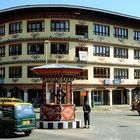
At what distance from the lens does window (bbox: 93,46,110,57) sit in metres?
54.4

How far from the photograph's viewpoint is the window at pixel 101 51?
178ft

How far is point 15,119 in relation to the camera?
20.4 metres

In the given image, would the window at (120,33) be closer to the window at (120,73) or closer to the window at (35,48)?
the window at (120,73)

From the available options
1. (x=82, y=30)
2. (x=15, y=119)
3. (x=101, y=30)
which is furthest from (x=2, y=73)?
(x=15, y=119)

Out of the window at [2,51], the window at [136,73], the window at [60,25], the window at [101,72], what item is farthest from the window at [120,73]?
the window at [2,51]

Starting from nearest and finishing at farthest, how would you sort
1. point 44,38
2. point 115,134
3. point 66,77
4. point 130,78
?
point 115,134, point 66,77, point 44,38, point 130,78

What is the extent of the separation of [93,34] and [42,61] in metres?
8.21

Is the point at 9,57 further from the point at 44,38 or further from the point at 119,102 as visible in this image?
the point at 119,102

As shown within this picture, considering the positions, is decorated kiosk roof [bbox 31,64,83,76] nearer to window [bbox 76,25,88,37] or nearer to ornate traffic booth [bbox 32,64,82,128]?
ornate traffic booth [bbox 32,64,82,128]

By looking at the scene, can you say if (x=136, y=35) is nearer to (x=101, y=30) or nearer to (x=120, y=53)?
(x=120, y=53)

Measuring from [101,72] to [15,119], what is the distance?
35427mm

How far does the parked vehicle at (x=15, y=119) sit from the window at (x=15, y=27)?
3286 centimetres

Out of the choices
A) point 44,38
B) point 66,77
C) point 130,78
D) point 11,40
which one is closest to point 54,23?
point 44,38

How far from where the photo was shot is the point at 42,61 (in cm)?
5147
